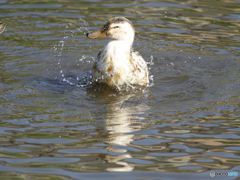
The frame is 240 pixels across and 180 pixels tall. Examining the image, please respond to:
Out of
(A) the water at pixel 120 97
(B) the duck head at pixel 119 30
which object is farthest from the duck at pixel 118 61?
(A) the water at pixel 120 97

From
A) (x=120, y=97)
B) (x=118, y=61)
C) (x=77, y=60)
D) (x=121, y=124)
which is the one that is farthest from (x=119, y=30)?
(x=121, y=124)

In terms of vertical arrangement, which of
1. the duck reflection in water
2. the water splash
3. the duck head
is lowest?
the duck reflection in water

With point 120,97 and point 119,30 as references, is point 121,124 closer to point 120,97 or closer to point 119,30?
point 120,97

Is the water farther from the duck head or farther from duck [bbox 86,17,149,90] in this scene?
the duck head

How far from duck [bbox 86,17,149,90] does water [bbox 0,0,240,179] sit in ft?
0.85

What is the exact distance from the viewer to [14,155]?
8.14 m

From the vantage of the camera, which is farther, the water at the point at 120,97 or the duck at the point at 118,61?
the duck at the point at 118,61

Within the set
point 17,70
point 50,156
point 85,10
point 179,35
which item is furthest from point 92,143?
point 85,10

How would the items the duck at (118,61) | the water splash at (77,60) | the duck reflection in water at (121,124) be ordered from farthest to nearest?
the water splash at (77,60)
the duck at (118,61)
the duck reflection in water at (121,124)

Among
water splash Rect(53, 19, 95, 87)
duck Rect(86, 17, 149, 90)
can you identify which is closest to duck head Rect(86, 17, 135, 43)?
duck Rect(86, 17, 149, 90)

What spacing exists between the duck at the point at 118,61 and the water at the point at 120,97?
26cm

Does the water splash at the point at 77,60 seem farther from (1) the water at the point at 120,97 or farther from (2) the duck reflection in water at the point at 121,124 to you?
(2) the duck reflection in water at the point at 121,124

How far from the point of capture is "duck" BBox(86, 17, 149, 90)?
1109 cm

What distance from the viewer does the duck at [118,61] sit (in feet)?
36.4
